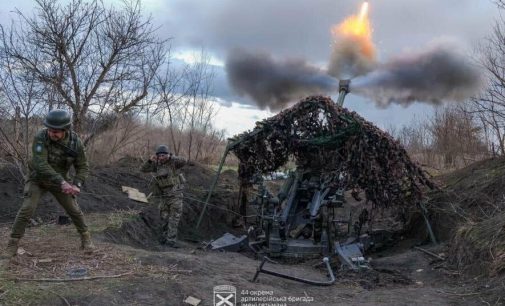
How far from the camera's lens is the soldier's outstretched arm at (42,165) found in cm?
708

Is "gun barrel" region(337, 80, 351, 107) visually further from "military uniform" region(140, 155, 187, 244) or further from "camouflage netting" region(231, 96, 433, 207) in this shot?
"military uniform" region(140, 155, 187, 244)

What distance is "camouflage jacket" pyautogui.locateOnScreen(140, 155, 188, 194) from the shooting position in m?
10.6

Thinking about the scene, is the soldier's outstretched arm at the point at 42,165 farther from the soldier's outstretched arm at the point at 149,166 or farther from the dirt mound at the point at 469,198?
the dirt mound at the point at 469,198

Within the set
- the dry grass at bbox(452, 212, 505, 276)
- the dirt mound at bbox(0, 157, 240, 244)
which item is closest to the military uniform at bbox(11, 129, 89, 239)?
the dirt mound at bbox(0, 157, 240, 244)

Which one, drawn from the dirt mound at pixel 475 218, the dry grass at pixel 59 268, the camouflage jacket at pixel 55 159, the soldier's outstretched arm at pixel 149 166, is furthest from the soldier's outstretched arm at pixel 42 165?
the dirt mound at pixel 475 218

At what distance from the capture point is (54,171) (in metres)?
7.18

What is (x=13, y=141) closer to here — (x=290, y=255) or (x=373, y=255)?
(x=290, y=255)

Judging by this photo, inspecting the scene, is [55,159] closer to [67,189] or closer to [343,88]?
[67,189]

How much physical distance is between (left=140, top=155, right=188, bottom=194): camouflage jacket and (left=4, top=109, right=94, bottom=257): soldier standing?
295 cm

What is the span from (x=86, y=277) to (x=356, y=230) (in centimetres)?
587

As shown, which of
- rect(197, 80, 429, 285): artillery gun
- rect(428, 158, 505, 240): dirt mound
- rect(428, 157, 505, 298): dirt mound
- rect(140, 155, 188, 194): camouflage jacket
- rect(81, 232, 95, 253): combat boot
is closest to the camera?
rect(428, 157, 505, 298): dirt mound

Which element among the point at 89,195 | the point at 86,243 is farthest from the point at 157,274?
the point at 89,195

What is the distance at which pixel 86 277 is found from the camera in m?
6.37

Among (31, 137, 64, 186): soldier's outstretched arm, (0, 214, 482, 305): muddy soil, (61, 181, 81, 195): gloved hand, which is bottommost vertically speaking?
(0, 214, 482, 305): muddy soil
